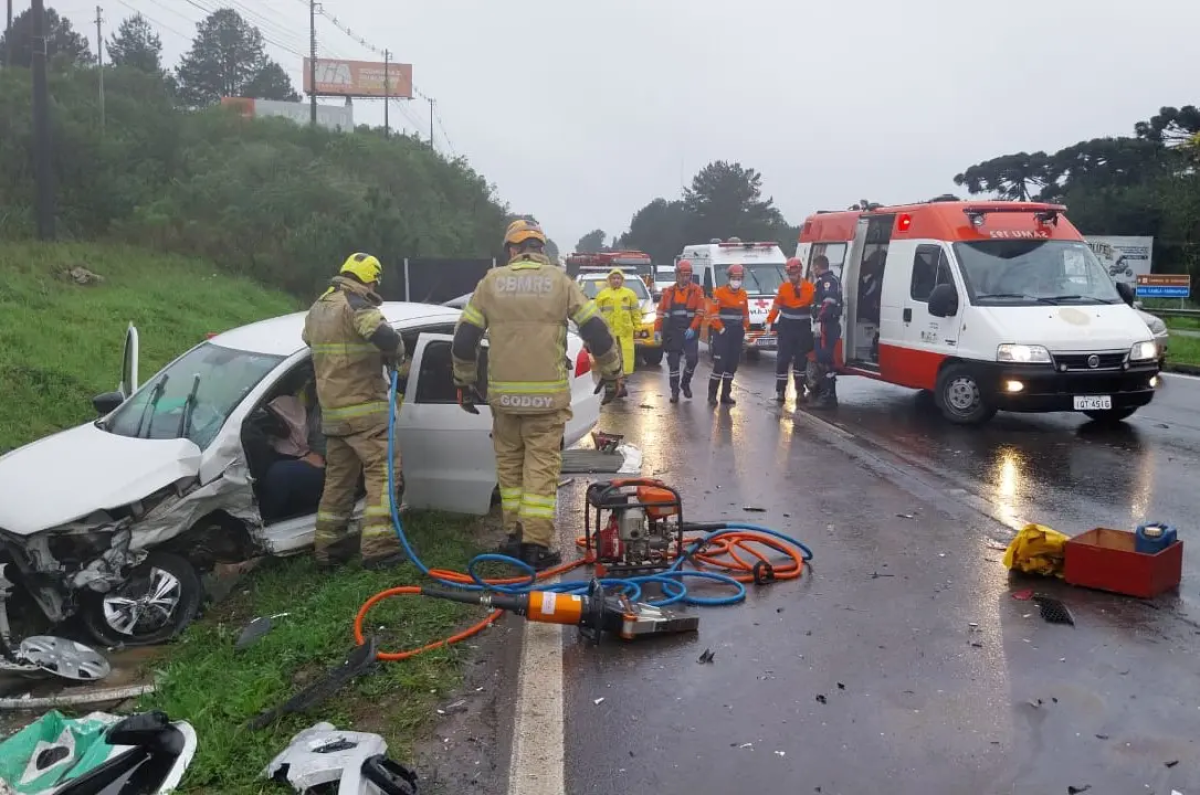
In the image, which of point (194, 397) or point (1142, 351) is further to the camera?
point (1142, 351)

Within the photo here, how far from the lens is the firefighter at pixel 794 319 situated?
1243 centimetres

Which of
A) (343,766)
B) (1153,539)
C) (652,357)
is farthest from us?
(652,357)

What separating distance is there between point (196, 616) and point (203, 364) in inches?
63.3

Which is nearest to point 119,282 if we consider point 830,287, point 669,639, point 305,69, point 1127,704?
point 830,287

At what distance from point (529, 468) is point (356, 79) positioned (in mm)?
75985

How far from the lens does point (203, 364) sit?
20.5ft

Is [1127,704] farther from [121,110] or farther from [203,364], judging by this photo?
[121,110]

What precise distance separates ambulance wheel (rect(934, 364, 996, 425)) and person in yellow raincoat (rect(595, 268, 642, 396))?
14.5ft

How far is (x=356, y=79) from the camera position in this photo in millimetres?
75812

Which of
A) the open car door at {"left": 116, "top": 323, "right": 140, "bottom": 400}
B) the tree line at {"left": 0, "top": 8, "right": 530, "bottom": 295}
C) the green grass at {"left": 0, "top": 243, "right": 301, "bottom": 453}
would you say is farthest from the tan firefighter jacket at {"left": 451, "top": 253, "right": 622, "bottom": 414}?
the tree line at {"left": 0, "top": 8, "right": 530, "bottom": 295}

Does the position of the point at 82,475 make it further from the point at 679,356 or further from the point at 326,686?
the point at 679,356

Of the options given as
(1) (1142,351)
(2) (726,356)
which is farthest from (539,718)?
(2) (726,356)

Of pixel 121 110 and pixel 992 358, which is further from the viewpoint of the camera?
pixel 121 110

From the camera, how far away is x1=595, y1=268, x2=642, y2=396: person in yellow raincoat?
13.8 m
